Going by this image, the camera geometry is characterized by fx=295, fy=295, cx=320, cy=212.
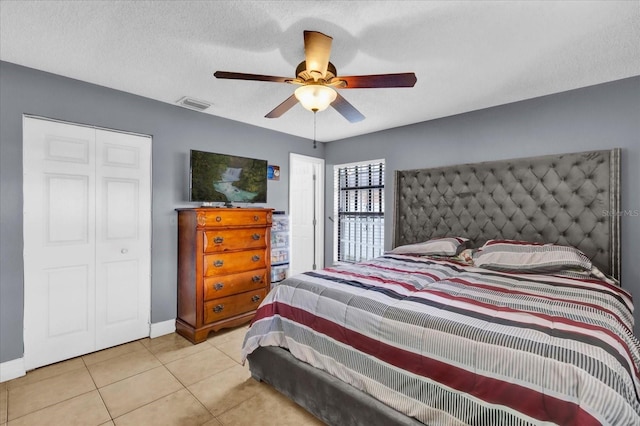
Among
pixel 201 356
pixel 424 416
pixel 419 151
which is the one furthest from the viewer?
pixel 419 151

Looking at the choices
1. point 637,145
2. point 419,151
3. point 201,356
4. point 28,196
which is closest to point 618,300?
point 637,145

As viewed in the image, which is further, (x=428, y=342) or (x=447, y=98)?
(x=447, y=98)

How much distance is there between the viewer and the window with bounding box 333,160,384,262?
435cm

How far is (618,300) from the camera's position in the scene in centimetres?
189

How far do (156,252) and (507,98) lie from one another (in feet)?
13.0

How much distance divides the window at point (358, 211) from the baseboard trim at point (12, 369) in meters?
3.66

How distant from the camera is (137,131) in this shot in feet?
9.80

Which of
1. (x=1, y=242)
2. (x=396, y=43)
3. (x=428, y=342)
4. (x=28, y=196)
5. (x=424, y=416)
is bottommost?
(x=424, y=416)

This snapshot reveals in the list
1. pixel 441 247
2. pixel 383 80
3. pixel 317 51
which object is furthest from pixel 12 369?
pixel 441 247

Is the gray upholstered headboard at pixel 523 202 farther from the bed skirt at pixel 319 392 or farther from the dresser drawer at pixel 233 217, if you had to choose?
the bed skirt at pixel 319 392

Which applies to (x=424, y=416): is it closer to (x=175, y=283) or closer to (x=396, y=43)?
(x=396, y=43)

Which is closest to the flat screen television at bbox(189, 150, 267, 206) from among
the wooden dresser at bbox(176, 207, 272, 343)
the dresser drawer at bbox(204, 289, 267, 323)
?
the wooden dresser at bbox(176, 207, 272, 343)

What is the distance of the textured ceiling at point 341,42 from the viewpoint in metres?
1.69

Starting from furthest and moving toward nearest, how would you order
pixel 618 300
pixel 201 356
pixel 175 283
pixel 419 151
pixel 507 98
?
1. pixel 419 151
2. pixel 175 283
3. pixel 507 98
4. pixel 201 356
5. pixel 618 300
